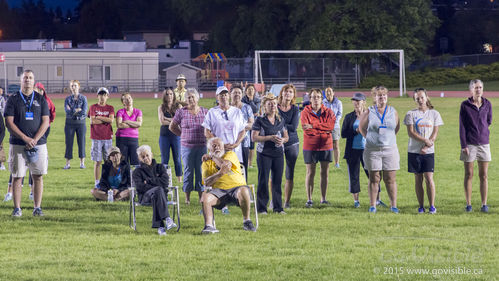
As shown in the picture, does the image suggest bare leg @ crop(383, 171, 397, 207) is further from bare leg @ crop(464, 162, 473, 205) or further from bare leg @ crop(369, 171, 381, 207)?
bare leg @ crop(464, 162, 473, 205)

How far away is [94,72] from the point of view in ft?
212

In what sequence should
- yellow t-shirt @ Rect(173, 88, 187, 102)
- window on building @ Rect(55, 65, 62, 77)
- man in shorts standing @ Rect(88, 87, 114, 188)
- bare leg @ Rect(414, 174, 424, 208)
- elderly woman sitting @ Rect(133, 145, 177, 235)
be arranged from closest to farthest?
elderly woman sitting @ Rect(133, 145, 177, 235), bare leg @ Rect(414, 174, 424, 208), yellow t-shirt @ Rect(173, 88, 187, 102), man in shorts standing @ Rect(88, 87, 114, 188), window on building @ Rect(55, 65, 62, 77)

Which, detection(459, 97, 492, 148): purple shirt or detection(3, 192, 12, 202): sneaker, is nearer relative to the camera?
detection(459, 97, 492, 148): purple shirt

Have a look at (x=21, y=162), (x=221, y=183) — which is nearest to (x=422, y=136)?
(x=221, y=183)

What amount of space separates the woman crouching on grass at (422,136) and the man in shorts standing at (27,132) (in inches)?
199

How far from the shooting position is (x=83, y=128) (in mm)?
17047

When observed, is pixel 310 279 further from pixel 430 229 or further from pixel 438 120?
pixel 438 120

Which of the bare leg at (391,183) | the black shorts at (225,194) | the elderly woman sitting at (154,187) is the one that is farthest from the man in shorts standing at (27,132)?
the bare leg at (391,183)

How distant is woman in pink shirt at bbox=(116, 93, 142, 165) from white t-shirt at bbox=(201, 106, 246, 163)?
3.13 meters

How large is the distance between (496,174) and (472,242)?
24.2ft

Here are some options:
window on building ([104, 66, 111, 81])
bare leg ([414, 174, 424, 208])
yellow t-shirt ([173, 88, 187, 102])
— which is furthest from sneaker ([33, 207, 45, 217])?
window on building ([104, 66, 111, 81])

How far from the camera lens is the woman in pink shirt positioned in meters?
14.0

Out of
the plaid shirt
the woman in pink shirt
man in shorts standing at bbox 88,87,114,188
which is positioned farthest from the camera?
man in shorts standing at bbox 88,87,114,188

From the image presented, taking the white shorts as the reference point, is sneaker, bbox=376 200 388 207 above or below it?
below
